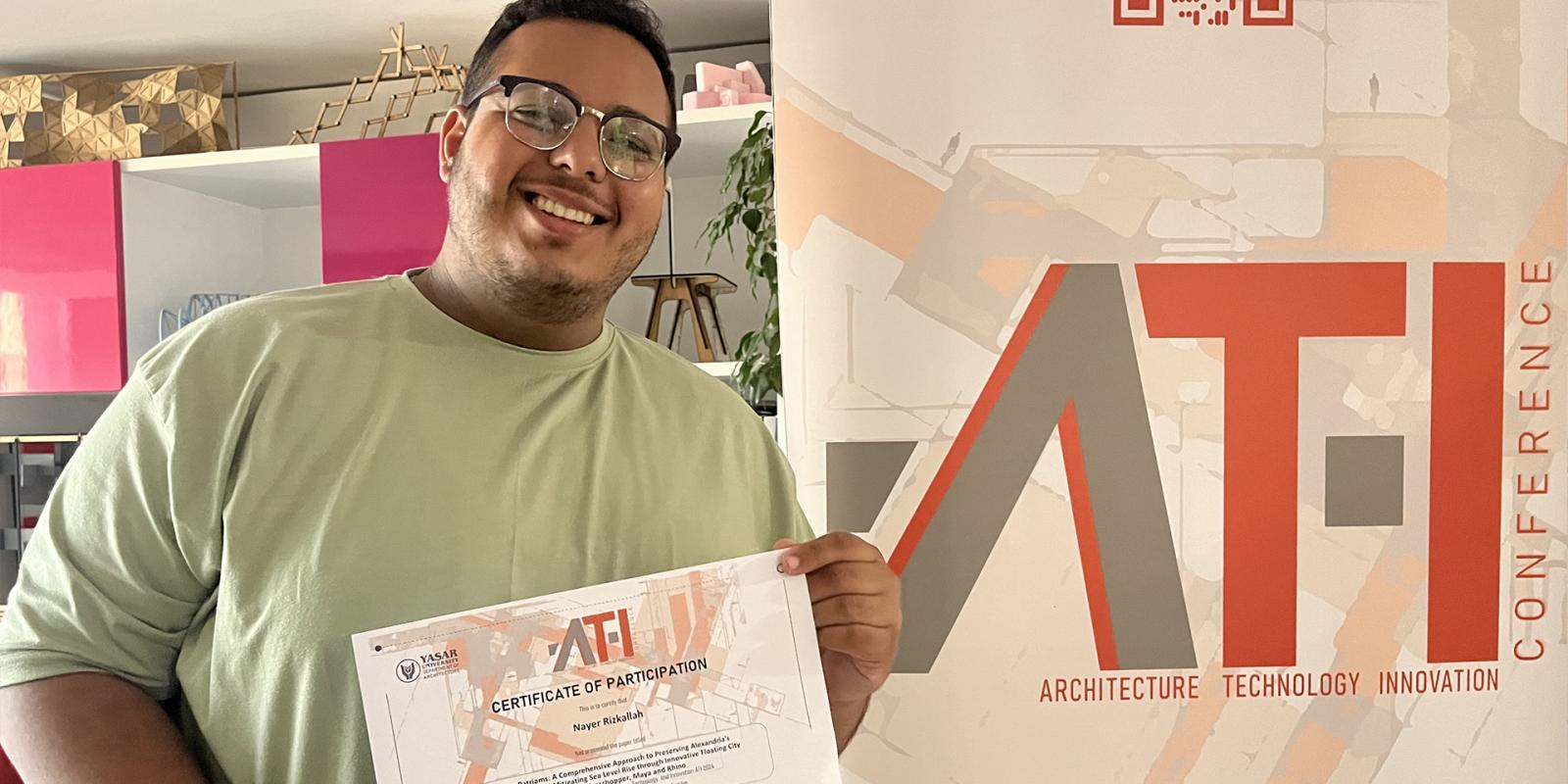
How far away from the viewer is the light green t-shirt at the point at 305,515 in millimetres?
936

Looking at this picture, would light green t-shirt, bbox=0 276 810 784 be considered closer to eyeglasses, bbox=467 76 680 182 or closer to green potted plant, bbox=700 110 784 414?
eyeglasses, bbox=467 76 680 182

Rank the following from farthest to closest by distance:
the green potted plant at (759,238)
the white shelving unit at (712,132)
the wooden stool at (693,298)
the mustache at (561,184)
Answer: the wooden stool at (693,298) < the white shelving unit at (712,132) < the green potted plant at (759,238) < the mustache at (561,184)

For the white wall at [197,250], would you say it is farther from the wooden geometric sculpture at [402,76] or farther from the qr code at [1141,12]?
the qr code at [1141,12]

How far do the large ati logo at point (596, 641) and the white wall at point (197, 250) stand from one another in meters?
2.33

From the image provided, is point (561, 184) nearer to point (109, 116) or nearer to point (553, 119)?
point (553, 119)

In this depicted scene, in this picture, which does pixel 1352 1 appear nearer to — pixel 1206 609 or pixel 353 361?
pixel 1206 609

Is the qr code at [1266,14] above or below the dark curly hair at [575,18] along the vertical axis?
above

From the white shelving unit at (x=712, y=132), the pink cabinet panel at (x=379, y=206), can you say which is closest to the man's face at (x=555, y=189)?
the white shelving unit at (x=712, y=132)

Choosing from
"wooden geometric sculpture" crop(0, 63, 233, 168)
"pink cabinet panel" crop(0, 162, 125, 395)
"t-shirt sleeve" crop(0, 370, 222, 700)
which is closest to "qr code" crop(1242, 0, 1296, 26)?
"t-shirt sleeve" crop(0, 370, 222, 700)

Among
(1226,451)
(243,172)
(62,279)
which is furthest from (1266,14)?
(62,279)

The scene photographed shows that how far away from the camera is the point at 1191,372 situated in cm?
183

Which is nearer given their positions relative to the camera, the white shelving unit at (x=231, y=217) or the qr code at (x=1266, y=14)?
the qr code at (x=1266, y=14)

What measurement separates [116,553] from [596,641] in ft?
1.28

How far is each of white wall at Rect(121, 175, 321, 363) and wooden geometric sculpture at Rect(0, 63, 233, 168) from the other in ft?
0.43
